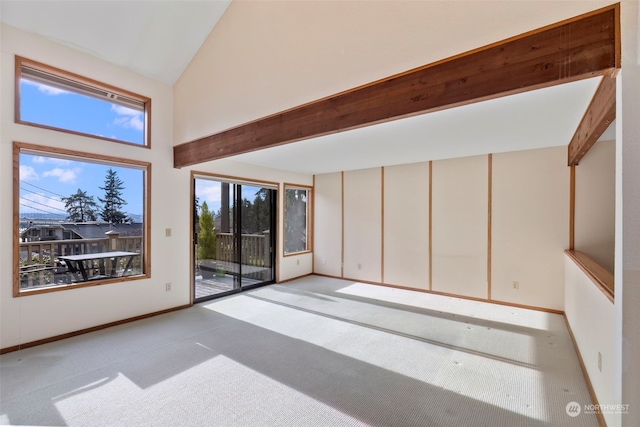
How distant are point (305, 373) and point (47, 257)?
3.15 m

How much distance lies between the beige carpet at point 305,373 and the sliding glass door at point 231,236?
101cm

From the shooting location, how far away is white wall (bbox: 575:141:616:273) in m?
3.55

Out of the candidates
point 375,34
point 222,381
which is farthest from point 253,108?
point 222,381

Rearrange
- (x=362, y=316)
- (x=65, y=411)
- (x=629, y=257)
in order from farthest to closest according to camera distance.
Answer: (x=362, y=316) < (x=65, y=411) < (x=629, y=257)

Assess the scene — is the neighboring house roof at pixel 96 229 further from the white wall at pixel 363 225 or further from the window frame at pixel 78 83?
the white wall at pixel 363 225

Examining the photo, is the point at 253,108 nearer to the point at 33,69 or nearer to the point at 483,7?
the point at 483,7

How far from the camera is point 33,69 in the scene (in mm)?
2969

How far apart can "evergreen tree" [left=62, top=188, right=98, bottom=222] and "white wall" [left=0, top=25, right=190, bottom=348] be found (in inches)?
19.4

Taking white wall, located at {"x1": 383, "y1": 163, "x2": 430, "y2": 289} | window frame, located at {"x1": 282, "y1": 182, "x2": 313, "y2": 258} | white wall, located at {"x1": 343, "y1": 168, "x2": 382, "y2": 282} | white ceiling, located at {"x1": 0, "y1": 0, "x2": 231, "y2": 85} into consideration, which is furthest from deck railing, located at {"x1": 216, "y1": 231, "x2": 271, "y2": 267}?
white ceiling, located at {"x1": 0, "y1": 0, "x2": 231, "y2": 85}

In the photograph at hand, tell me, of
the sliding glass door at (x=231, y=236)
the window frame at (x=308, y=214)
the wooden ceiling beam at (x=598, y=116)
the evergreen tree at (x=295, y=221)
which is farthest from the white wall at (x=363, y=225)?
the wooden ceiling beam at (x=598, y=116)

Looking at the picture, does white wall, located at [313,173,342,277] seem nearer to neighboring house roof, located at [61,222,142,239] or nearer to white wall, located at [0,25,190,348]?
white wall, located at [0,25,190,348]

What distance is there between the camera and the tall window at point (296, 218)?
239 inches

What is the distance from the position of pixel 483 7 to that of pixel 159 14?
3.40 metres

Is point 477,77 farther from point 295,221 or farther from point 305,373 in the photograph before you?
point 295,221
